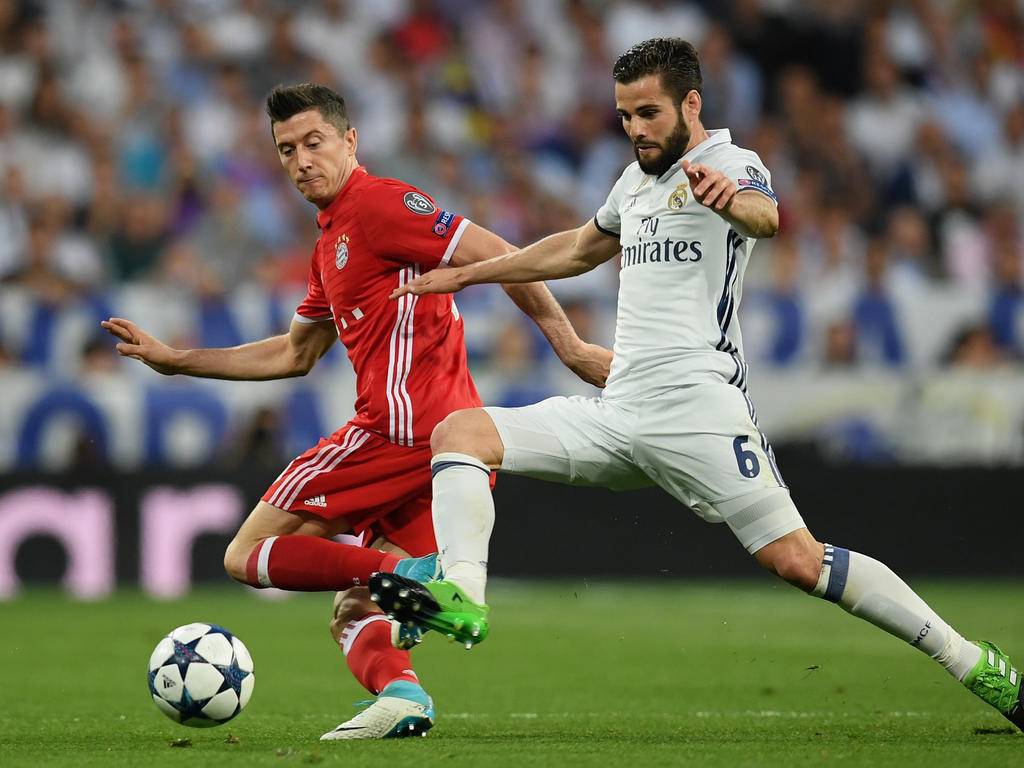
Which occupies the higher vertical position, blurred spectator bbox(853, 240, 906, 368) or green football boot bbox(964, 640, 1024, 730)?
blurred spectator bbox(853, 240, 906, 368)

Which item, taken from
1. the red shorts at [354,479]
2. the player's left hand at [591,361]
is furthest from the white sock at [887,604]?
the red shorts at [354,479]

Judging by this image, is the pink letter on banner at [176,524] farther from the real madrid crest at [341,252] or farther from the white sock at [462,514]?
the white sock at [462,514]

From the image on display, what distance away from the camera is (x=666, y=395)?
16.4 feet

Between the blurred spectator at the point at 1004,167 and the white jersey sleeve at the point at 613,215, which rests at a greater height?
the blurred spectator at the point at 1004,167

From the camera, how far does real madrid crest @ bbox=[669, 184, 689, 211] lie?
5020 millimetres

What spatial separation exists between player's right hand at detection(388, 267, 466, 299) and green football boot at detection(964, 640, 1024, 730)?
2.13 m

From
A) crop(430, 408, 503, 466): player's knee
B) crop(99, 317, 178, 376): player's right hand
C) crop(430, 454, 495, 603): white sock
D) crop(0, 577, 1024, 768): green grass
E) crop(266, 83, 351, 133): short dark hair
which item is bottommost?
crop(0, 577, 1024, 768): green grass

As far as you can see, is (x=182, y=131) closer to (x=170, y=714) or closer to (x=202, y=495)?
(x=202, y=495)

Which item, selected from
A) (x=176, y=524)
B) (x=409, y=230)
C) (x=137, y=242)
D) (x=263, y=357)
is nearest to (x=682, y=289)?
(x=409, y=230)

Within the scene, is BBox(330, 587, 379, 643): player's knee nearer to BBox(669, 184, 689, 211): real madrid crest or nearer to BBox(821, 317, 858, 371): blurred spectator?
BBox(669, 184, 689, 211): real madrid crest

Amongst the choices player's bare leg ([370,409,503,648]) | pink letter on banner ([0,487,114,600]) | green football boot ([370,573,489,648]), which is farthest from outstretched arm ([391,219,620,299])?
pink letter on banner ([0,487,114,600])

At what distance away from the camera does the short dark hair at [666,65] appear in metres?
4.92

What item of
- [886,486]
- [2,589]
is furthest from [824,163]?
[2,589]

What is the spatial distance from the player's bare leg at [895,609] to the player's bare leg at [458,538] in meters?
0.94
